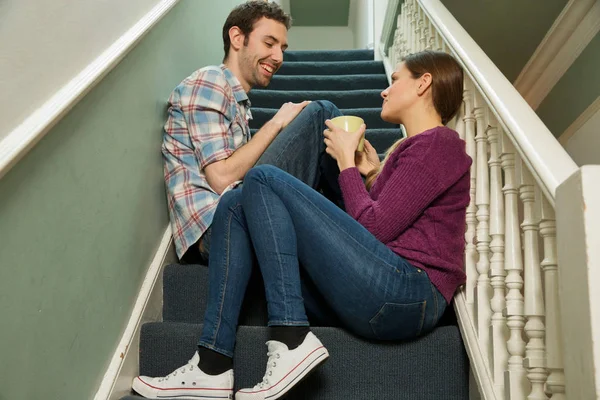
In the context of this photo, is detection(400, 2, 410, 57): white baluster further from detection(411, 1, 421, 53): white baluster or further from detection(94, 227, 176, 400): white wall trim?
detection(94, 227, 176, 400): white wall trim

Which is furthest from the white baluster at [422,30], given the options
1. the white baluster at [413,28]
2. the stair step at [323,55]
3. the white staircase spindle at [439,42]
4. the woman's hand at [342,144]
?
the stair step at [323,55]

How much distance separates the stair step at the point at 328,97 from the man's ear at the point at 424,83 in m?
1.44

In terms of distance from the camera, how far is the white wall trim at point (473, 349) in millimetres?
1200

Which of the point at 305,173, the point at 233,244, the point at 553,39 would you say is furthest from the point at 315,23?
the point at 233,244

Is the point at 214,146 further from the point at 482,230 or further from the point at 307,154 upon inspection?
the point at 482,230

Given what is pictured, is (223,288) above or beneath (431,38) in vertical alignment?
beneath

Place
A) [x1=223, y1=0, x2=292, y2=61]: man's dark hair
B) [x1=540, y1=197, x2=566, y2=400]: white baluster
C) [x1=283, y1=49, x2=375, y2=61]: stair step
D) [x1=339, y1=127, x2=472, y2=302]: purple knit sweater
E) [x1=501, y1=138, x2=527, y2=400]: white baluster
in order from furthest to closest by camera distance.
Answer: [x1=283, y1=49, x2=375, y2=61]: stair step → [x1=223, y1=0, x2=292, y2=61]: man's dark hair → [x1=339, y1=127, x2=472, y2=302]: purple knit sweater → [x1=501, y1=138, x2=527, y2=400]: white baluster → [x1=540, y1=197, x2=566, y2=400]: white baluster

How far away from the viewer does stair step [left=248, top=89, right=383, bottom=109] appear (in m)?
3.04

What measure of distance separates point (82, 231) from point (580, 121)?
8.47ft

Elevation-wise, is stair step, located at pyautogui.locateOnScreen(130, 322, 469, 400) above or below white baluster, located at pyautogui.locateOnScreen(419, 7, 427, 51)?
below

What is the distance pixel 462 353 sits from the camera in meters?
1.37

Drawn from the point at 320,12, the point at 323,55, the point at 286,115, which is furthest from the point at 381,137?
the point at 320,12

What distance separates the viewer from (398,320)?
4.29 ft

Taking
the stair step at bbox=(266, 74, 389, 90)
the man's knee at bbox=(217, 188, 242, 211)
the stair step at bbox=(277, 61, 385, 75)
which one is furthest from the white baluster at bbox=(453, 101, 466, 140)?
the stair step at bbox=(277, 61, 385, 75)
